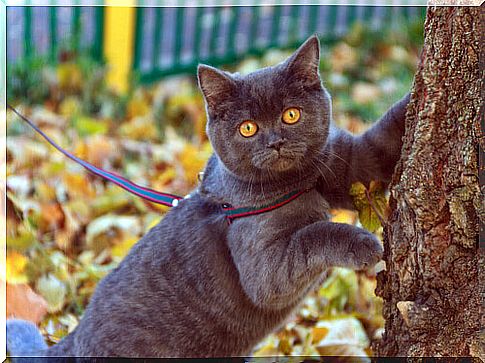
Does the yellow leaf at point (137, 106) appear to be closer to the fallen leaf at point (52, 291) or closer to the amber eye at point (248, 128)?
the fallen leaf at point (52, 291)

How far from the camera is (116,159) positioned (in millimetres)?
2232

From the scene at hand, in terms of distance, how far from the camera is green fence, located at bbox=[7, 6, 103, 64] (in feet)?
4.94

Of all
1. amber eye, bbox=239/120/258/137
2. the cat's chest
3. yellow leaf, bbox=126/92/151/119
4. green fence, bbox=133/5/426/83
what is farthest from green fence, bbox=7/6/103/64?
the cat's chest

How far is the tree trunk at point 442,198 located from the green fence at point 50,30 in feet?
2.66

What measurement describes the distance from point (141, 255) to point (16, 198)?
1.74 ft

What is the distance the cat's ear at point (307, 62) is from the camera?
1.24 m

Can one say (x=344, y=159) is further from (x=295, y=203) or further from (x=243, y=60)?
(x=243, y=60)

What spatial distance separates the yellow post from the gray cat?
42cm

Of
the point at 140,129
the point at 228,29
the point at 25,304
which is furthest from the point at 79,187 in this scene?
the point at 228,29

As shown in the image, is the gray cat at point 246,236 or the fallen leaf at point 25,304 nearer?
the gray cat at point 246,236

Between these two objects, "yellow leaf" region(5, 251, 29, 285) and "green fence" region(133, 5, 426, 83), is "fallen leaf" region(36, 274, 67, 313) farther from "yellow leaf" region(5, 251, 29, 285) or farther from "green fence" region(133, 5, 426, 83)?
"green fence" region(133, 5, 426, 83)

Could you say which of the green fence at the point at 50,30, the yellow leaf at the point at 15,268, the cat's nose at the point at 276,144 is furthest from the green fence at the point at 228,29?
the yellow leaf at the point at 15,268

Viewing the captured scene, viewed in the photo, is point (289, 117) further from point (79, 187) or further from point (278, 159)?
point (79, 187)

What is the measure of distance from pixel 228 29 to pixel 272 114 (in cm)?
79
